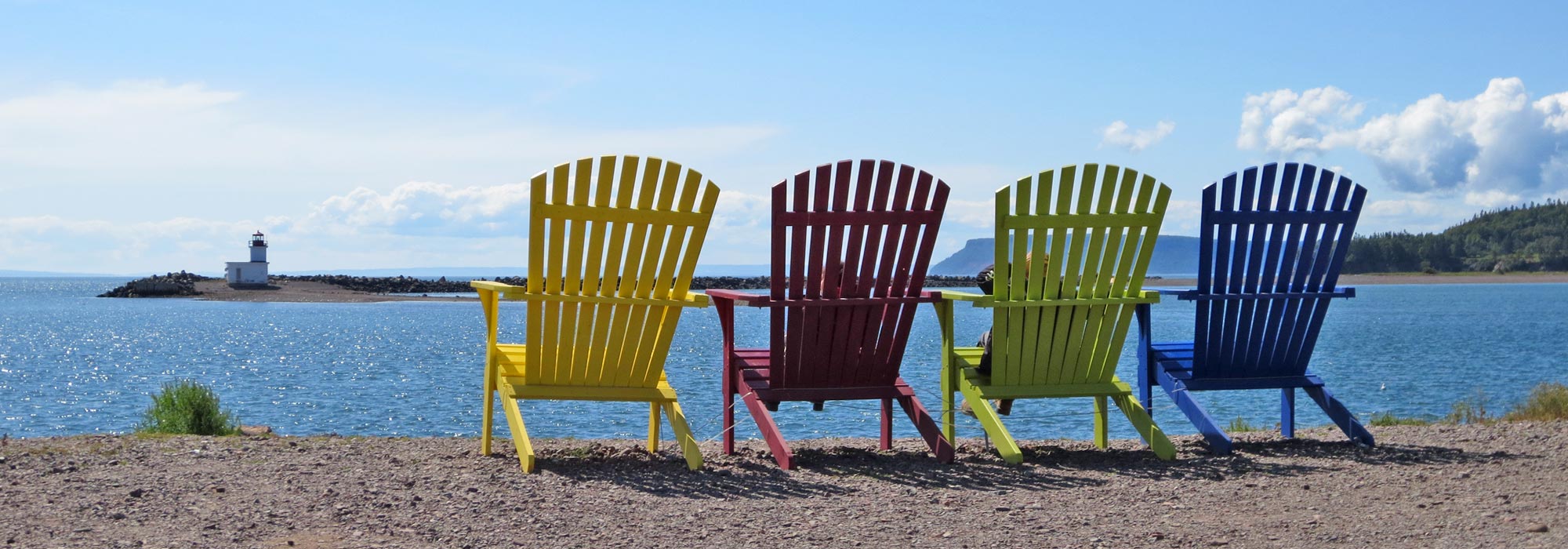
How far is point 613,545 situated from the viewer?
4043 mm

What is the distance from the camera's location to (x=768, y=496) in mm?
4988

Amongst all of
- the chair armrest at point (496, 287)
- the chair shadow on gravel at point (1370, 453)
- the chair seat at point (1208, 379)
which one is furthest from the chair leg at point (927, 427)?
the chair armrest at point (496, 287)

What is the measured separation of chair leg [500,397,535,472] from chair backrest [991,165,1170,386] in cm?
230

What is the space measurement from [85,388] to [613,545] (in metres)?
23.1

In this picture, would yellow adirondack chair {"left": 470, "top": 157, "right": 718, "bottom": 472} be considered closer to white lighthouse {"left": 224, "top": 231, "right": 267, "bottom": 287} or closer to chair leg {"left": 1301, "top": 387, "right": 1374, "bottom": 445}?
chair leg {"left": 1301, "top": 387, "right": 1374, "bottom": 445}

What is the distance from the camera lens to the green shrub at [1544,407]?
25.7 ft

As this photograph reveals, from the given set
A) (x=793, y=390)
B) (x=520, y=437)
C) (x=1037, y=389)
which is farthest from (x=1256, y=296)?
(x=520, y=437)

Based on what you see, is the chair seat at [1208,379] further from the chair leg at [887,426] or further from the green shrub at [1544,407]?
the green shrub at [1544,407]

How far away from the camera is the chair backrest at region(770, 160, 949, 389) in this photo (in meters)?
5.68

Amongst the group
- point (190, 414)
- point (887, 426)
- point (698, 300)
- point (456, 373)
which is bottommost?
point (456, 373)

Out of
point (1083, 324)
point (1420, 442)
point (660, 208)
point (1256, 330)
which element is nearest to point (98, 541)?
point (660, 208)

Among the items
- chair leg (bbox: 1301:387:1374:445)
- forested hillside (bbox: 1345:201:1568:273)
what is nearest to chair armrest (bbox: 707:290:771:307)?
chair leg (bbox: 1301:387:1374:445)

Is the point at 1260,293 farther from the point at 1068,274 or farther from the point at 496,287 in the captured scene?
the point at 496,287

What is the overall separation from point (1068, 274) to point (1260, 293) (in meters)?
1.15
